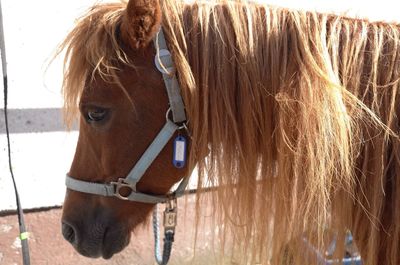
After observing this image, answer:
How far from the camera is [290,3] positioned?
299 centimetres

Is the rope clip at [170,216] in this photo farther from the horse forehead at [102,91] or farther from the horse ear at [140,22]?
the horse ear at [140,22]

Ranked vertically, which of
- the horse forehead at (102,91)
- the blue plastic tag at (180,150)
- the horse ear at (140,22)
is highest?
the horse ear at (140,22)

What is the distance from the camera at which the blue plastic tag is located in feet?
4.03

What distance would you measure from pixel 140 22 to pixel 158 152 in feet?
1.23

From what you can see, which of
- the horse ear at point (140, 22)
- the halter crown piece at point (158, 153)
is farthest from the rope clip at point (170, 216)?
the horse ear at point (140, 22)

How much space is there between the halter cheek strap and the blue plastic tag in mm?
26

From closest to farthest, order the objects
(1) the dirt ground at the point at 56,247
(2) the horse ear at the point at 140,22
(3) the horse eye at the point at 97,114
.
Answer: (2) the horse ear at the point at 140,22, (3) the horse eye at the point at 97,114, (1) the dirt ground at the point at 56,247

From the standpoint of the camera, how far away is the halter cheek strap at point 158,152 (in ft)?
3.85

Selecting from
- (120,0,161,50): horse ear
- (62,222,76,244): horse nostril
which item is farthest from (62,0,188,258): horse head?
(62,222,76,244): horse nostril

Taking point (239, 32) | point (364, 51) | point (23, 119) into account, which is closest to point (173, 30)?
point (239, 32)

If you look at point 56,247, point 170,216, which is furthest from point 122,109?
point 56,247

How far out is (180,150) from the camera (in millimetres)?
1235

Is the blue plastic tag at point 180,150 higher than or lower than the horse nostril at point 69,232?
higher

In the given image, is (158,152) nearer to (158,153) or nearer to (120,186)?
(158,153)
